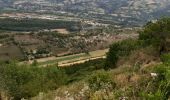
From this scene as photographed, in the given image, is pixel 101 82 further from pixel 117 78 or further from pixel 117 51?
pixel 117 51

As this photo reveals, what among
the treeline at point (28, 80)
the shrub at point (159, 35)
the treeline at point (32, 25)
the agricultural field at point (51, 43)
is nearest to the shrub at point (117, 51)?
the treeline at point (28, 80)

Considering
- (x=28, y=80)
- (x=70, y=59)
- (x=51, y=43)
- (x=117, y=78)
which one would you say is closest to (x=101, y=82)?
(x=117, y=78)

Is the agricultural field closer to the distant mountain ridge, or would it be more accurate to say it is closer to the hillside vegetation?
the hillside vegetation

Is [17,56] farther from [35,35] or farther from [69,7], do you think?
[69,7]

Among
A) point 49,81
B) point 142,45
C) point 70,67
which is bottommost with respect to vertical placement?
point 70,67

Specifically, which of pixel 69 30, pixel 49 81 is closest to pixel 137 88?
pixel 49 81
